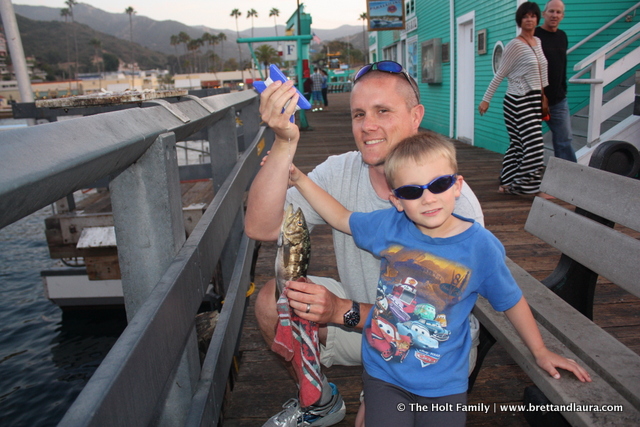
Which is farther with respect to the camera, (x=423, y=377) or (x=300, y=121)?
(x=300, y=121)

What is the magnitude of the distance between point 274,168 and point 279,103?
1.46ft

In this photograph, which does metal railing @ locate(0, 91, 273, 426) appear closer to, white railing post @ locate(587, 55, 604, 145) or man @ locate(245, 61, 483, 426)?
man @ locate(245, 61, 483, 426)

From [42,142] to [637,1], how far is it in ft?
35.5

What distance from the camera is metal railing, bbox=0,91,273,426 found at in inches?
34.0

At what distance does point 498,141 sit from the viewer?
10.8 metres

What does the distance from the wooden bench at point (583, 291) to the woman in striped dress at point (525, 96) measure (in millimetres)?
3680

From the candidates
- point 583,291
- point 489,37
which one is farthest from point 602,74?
point 583,291

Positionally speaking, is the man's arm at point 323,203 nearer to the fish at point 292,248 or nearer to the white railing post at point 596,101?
the fish at point 292,248

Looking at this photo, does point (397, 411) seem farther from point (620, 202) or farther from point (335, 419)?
point (620, 202)

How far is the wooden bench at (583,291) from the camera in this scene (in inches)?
70.8

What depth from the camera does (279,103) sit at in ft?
6.59

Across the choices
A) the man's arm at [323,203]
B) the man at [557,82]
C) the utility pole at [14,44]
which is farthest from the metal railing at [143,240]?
the utility pole at [14,44]

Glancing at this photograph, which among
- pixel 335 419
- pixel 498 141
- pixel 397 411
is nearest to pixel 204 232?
pixel 397 411

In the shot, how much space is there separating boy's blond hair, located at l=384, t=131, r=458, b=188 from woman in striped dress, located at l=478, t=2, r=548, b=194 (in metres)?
4.93
